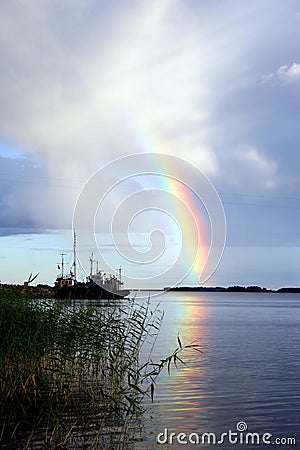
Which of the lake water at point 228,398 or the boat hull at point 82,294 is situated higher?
the boat hull at point 82,294

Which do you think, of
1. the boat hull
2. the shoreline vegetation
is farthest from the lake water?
the boat hull

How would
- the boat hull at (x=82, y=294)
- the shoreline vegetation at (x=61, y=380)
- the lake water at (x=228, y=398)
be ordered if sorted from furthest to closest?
the boat hull at (x=82, y=294) < the lake water at (x=228, y=398) < the shoreline vegetation at (x=61, y=380)

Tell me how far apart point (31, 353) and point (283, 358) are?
20.9 metres

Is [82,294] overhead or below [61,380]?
overhead

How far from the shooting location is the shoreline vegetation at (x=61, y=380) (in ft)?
48.4

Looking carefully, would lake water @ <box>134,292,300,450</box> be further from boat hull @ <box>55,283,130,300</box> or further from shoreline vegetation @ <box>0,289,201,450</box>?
boat hull @ <box>55,283,130,300</box>

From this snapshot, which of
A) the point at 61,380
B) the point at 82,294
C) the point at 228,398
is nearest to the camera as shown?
the point at 61,380

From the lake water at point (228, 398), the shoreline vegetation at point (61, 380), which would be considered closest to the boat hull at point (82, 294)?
the shoreline vegetation at point (61, 380)

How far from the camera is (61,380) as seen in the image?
688 inches

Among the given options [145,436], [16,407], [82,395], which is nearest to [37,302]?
[82,395]

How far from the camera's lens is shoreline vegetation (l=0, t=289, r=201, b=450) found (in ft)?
48.4

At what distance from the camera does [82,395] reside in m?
18.5

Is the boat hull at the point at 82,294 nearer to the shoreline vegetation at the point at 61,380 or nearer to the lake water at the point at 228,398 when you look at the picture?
the shoreline vegetation at the point at 61,380

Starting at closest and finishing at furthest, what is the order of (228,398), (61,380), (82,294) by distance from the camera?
(61,380)
(228,398)
(82,294)
